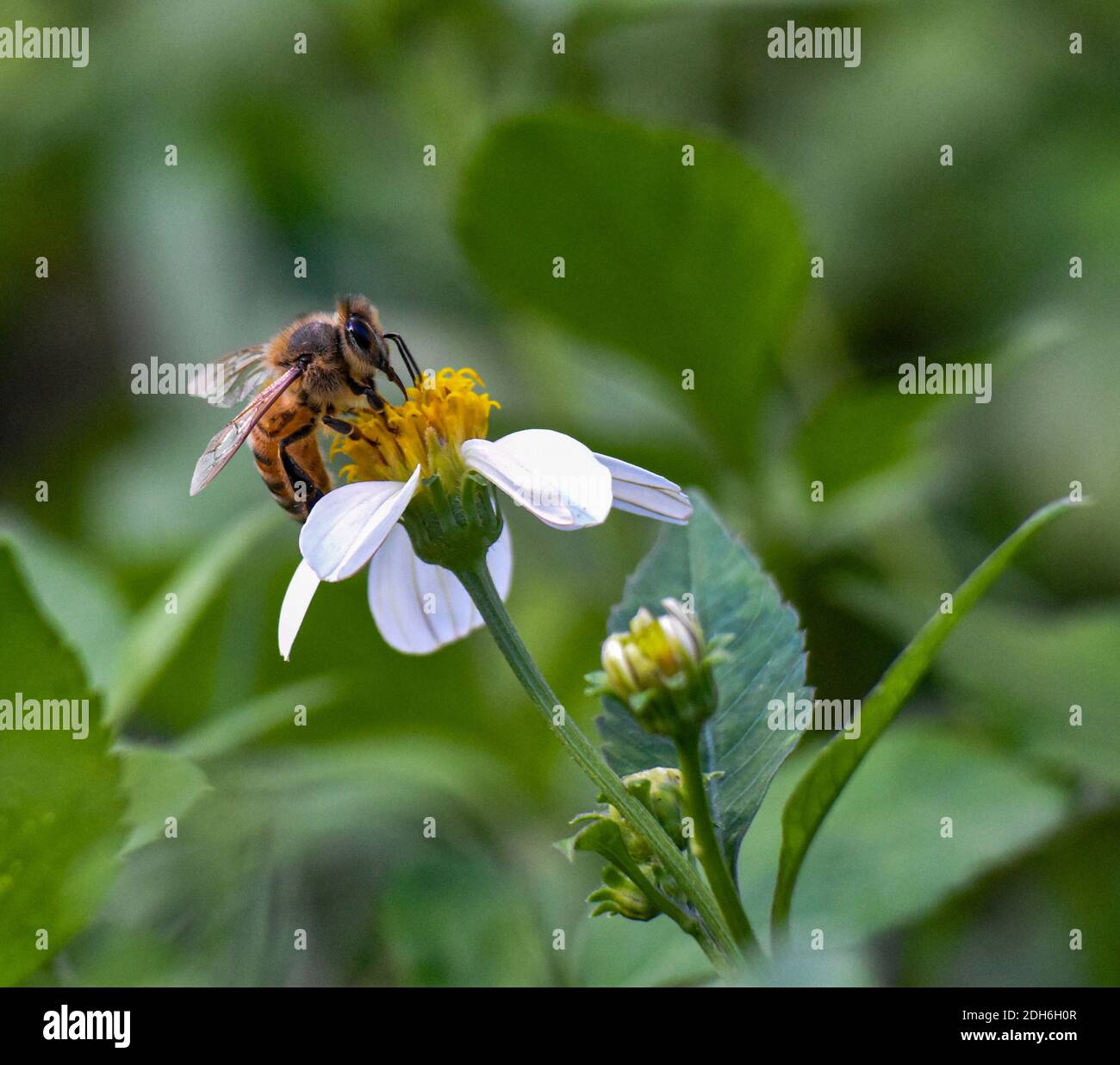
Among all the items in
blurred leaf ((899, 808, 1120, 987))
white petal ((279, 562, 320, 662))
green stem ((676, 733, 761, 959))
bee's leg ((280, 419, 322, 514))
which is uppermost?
bee's leg ((280, 419, 322, 514))

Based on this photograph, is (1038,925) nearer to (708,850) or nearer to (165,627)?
(708,850)

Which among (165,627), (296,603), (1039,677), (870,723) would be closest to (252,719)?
(165,627)

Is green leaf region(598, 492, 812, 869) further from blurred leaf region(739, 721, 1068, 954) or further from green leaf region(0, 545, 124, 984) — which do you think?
green leaf region(0, 545, 124, 984)

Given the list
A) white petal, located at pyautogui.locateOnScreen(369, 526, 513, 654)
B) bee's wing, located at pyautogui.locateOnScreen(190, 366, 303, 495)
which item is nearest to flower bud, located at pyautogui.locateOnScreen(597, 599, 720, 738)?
white petal, located at pyautogui.locateOnScreen(369, 526, 513, 654)

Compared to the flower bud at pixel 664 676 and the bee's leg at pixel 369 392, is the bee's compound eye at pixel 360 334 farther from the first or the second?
the flower bud at pixel 664 676

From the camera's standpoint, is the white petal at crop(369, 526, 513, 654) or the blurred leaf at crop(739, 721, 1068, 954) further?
the blurred leaf at crop(739, 721, 1068, 954)

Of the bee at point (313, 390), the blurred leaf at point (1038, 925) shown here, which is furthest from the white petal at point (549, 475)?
the blurred leaf at point (1038, 925)
